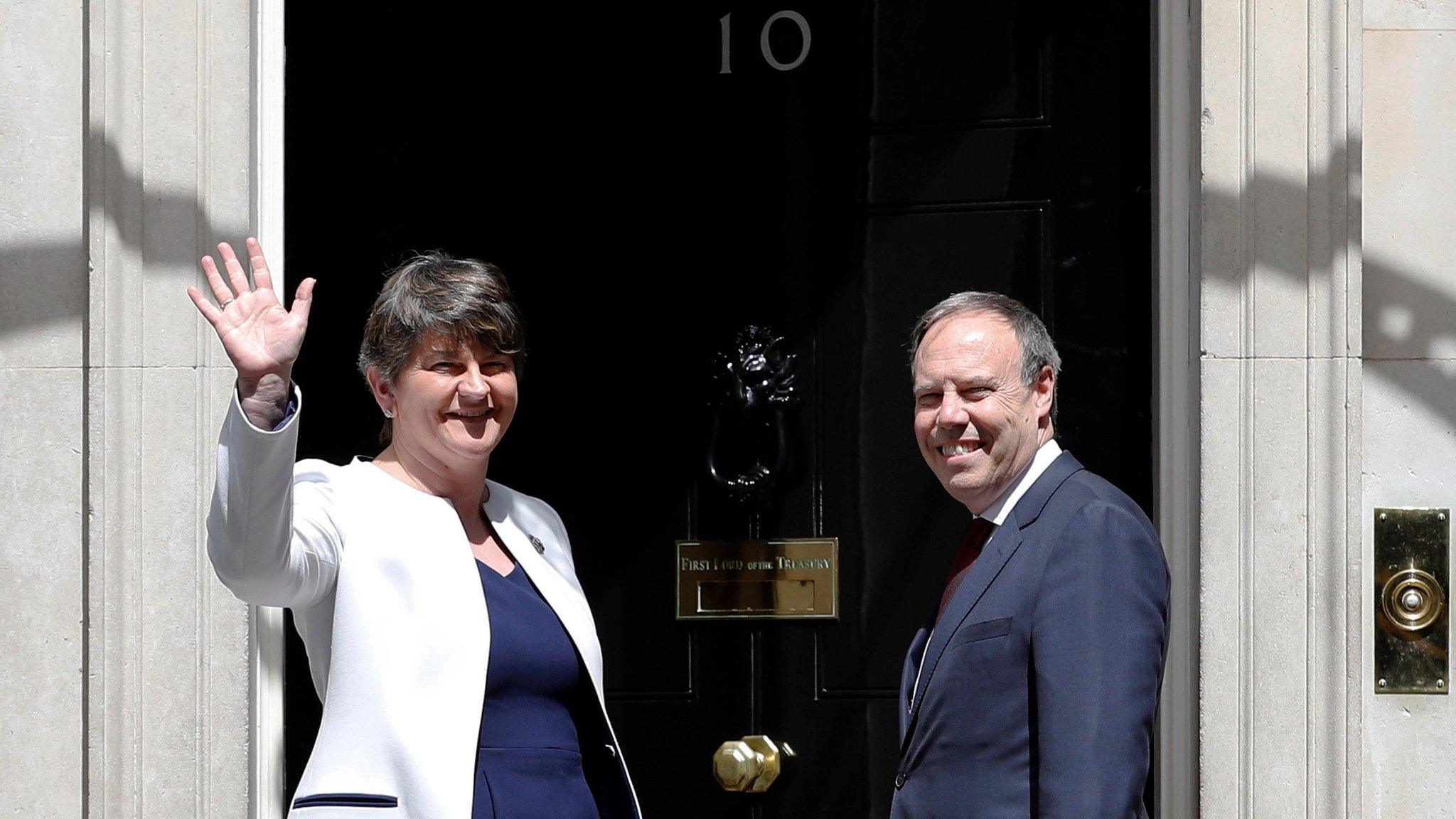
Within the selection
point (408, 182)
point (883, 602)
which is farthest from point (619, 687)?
point (408, 182)

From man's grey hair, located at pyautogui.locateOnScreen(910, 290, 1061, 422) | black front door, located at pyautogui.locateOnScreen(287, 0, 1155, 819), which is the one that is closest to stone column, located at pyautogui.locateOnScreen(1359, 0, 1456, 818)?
black front door, located at pyautogui.locateOnScreen(287, 0, 1155, 819)

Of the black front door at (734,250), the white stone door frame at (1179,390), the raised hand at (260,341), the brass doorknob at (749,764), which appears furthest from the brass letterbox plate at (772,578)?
the raised hand at (260,341)

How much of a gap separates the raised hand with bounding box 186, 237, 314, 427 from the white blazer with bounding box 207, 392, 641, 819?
200 millimetres

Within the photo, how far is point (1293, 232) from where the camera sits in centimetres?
346

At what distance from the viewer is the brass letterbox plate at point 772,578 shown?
404cm

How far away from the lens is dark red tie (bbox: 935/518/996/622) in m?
2.95

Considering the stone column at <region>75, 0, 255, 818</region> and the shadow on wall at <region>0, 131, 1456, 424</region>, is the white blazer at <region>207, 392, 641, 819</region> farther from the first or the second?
the shadow on wall at <region>0, 131, 1456, 424</region>

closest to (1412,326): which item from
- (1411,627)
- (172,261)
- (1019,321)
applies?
(1411,627)

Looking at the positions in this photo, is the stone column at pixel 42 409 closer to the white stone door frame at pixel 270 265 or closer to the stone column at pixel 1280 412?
the white stone door frame at pixel 270 265

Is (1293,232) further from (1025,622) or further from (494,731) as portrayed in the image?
(494,731)

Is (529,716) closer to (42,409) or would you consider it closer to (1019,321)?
(1019,321)

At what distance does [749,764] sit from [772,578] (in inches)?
18.2

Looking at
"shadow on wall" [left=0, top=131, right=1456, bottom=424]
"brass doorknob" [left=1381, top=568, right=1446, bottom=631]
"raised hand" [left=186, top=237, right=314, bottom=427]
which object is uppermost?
"shadow on wall" [left=0, top=131, right=1456, bottom=424]

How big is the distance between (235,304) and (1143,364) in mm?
2251
